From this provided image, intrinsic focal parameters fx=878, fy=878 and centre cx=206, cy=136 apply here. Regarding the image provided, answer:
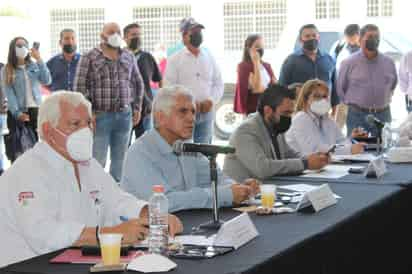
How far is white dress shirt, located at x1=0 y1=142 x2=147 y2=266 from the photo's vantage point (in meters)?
2.97

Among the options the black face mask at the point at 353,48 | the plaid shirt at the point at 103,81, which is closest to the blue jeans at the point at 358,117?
the black face mask at the point at 353,48

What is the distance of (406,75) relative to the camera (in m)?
8.98

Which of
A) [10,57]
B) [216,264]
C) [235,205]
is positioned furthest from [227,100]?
[216,264]

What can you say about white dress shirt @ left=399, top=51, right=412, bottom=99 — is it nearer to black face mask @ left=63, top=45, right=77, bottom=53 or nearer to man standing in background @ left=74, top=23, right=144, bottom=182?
man standing in background @ left=74, top=23, right=144, bottom=182

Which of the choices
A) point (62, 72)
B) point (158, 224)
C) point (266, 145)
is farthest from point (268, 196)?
point (62, 72)

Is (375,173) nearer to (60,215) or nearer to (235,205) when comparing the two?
(235,205)

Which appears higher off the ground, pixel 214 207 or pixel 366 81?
pixel 366 81

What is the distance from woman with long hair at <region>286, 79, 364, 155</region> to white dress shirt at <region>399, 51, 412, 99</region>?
9.94 ft

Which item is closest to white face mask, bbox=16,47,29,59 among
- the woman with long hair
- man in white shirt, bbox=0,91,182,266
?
the woman with long hair

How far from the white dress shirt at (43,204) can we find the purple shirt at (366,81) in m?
5.25

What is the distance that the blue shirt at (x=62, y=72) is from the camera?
29.7 feet

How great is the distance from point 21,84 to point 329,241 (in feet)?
19.6

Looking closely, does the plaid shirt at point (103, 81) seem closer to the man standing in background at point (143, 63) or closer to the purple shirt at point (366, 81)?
the man standing in background at point (143, 63)

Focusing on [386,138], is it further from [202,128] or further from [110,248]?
[110,248]
